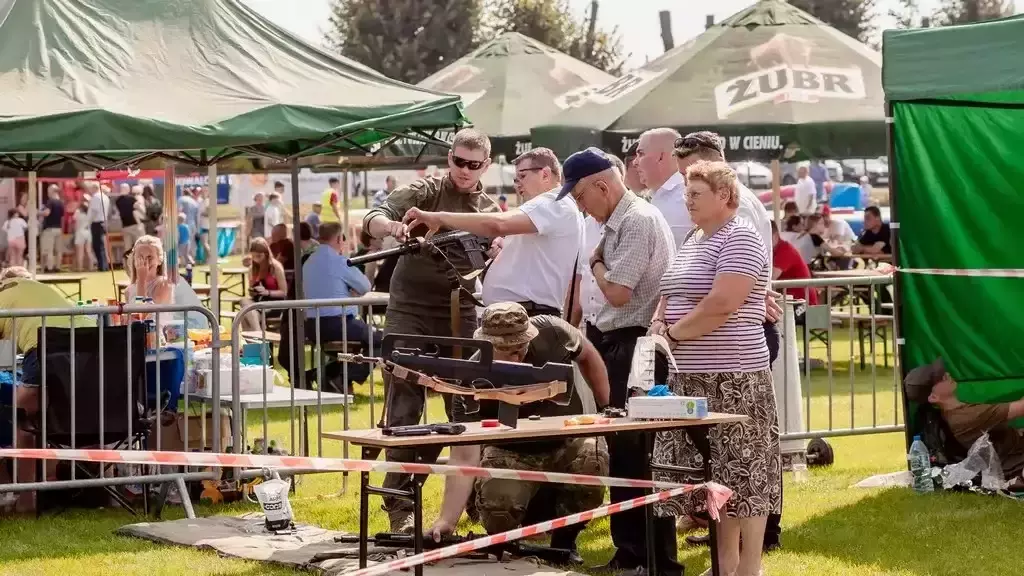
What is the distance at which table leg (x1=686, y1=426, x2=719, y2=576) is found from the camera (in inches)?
255

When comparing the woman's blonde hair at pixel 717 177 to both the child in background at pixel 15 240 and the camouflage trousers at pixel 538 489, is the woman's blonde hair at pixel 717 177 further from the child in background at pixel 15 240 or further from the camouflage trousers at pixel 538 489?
the child in background at pixel 15 240

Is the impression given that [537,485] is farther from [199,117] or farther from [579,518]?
[199,117]

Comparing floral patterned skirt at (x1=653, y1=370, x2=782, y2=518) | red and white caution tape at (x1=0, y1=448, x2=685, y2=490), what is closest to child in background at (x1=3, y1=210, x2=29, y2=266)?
red and white caution tape at (x1=0, y1=448, x2=685, y2=490)

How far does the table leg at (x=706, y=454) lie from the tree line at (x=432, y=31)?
46.4 metres

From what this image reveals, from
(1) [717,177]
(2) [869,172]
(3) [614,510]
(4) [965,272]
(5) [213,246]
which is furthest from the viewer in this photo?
(2) [869,172]

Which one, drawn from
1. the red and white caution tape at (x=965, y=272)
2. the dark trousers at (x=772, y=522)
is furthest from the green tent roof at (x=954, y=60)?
the dark trousers at (x=772, y=522)

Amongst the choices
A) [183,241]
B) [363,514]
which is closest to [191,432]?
[363,514]

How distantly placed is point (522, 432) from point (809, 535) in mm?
2585

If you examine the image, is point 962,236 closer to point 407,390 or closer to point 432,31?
point 407,390

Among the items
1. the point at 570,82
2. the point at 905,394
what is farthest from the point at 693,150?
the point at 570,82

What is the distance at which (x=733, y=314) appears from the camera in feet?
21.7

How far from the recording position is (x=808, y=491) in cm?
952

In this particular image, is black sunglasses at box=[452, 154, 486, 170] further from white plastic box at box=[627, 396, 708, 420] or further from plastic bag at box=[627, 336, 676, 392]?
white plastic box at box=[627, 396, 708, 420]

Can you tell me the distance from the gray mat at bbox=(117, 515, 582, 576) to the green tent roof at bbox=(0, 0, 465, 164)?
7.92 ft
